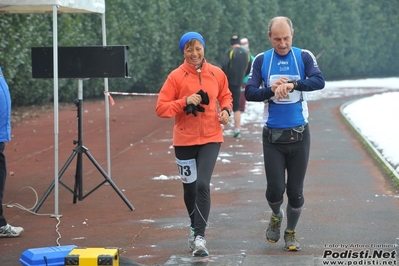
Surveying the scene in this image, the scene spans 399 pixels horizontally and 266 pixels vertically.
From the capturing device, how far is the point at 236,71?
57.0 ft

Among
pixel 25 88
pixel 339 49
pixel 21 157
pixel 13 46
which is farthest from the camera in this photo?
pixel 339 49

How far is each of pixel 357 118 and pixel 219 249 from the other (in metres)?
14.1

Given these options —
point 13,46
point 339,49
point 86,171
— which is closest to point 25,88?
point 13,46

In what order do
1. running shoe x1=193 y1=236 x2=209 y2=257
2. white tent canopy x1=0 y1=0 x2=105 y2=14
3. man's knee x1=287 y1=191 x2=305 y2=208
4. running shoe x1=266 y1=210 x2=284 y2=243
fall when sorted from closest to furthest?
running shoe x1=193 y1=236 x2=209 y2=257 → man's knee x1=287 y1=191 x2=305 y2=208 → running shoe x1=266 y1=210 x2=284 y2=243 → white tent canopy x1=0 y1=0 x2=105 y2=14

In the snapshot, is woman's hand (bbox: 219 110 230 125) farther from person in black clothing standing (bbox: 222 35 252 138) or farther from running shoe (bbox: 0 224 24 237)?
person in black clothing standing (bbox: 222 35 252 138)

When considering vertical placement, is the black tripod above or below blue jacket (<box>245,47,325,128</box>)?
below

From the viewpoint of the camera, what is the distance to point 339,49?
46781mm

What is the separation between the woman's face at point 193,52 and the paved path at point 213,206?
1661 millimetres

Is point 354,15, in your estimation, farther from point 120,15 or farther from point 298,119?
point 298,119

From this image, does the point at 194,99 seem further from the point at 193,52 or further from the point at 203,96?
the point at 193,52

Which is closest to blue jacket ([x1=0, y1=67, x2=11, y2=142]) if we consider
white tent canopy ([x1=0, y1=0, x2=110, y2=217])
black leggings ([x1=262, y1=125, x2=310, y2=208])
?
white tent canopy ([x1=0, y1=0, x2=110, y2=217])

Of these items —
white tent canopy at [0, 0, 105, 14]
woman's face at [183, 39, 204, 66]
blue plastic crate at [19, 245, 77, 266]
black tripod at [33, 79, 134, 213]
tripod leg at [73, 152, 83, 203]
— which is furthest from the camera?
tripod leg at [73, 152, 83, 203]

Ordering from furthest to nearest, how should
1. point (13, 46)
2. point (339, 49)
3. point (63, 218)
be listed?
point (339, 49)
point (13, 46)
point (63, 218)

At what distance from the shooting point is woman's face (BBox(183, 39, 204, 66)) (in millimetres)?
7344
